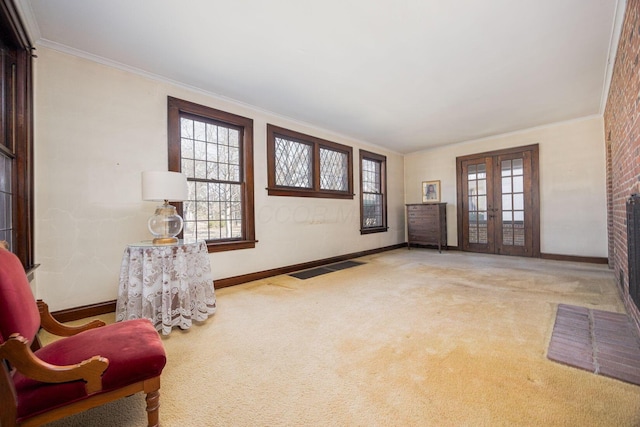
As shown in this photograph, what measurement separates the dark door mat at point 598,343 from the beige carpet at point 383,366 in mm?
81

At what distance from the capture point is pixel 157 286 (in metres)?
2.26

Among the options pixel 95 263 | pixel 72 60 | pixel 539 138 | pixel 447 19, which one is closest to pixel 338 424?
pixel 95 263

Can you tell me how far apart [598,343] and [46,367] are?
10.4 feet

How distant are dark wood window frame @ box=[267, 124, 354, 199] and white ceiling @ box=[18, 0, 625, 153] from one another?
0.48 meters

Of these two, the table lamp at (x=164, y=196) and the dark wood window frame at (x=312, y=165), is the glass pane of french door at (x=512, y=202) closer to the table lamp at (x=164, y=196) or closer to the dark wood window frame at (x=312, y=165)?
the dark wood window frame at (x=312, y=165)

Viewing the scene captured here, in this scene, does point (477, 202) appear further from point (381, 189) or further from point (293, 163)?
point (293, 163)

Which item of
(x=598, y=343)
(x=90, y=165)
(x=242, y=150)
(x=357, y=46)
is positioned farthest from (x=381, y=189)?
(x=90, y=165)

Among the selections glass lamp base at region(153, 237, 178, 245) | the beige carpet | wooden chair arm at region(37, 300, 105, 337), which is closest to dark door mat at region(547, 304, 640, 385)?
the beige carpet

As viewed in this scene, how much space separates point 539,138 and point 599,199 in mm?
1473

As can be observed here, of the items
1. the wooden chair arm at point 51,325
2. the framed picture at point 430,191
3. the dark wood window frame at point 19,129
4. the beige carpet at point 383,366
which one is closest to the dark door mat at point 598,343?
the beige carpet at point 383,366

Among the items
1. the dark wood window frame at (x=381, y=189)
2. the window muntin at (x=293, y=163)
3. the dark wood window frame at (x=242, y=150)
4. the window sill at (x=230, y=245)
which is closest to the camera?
the dark wood window frame at (x=242, y=150)

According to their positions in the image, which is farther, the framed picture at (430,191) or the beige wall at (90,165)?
the framed picture at (430,191)

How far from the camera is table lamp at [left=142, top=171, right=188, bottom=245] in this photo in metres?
2.44

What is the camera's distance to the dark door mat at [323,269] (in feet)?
14.0
